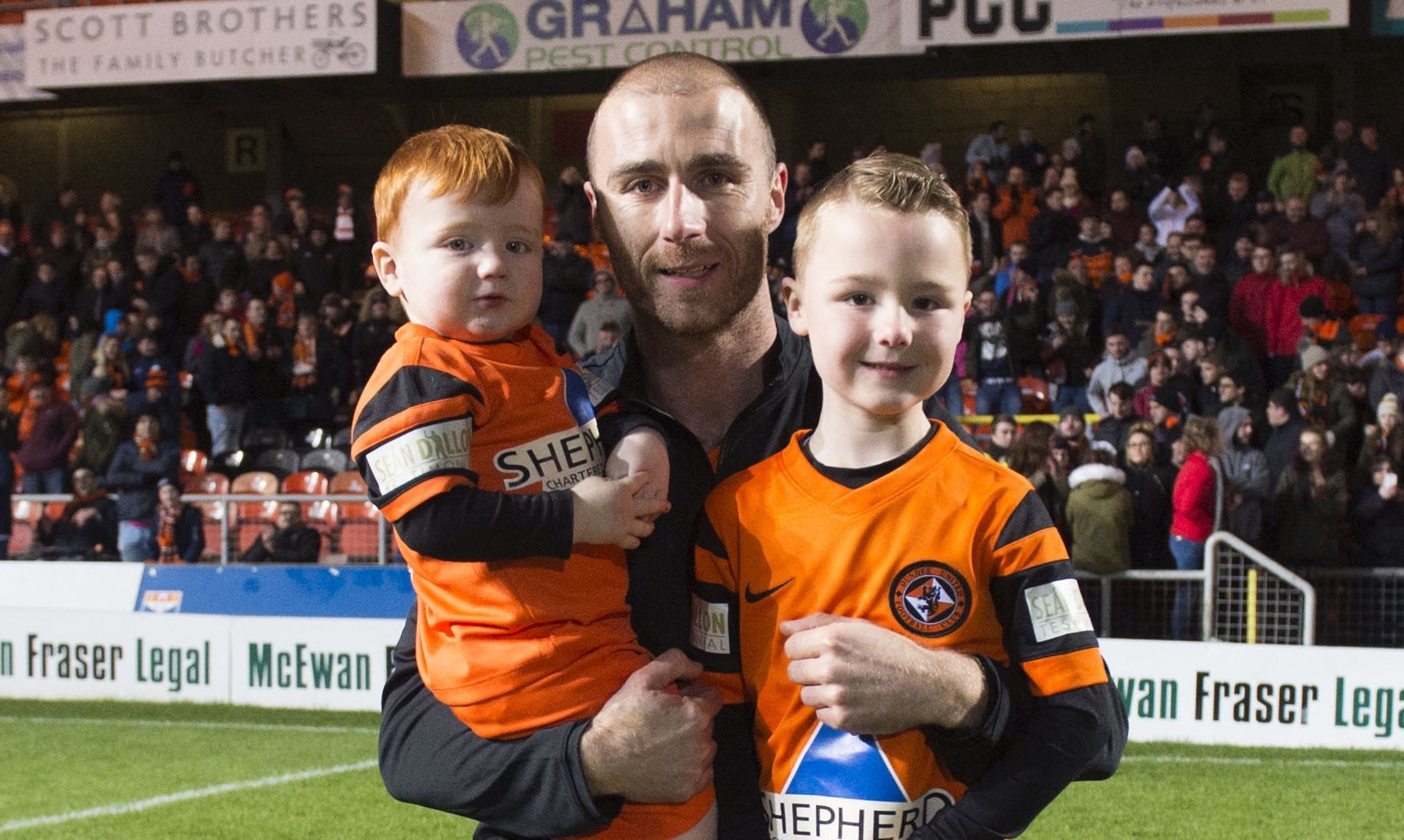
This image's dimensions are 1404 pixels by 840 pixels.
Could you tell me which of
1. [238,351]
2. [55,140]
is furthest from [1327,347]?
[55,140]

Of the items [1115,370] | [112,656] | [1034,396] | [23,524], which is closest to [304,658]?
[112,656]

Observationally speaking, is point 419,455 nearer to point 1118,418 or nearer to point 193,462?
point 1118,418

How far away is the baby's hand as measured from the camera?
2.42m

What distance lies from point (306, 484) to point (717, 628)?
36.8 ft

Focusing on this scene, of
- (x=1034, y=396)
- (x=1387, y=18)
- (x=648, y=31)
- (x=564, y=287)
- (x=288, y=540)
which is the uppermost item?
(x=648, y=31)

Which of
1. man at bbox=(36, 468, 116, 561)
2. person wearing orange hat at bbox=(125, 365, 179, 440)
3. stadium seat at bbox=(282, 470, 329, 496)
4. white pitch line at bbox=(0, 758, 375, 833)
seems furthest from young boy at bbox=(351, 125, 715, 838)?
person wearing orange hat at bbox=(125, 365, 179, 440)

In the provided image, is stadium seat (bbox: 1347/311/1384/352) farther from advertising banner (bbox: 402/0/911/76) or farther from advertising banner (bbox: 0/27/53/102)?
advertising banner (bbox: 0/27/53/102)

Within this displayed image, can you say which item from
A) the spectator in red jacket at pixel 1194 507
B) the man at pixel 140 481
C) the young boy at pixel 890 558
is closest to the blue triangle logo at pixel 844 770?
the young boy at pixel 890 558

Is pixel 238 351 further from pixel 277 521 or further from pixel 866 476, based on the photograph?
pixel 866 476

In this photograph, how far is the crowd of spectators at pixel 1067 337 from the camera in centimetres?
1001

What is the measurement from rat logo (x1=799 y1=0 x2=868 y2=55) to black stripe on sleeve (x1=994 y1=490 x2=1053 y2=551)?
14.3m

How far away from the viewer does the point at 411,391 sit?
7.68ft

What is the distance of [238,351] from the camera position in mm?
14695

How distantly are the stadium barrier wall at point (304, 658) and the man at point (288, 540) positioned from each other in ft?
1.81
